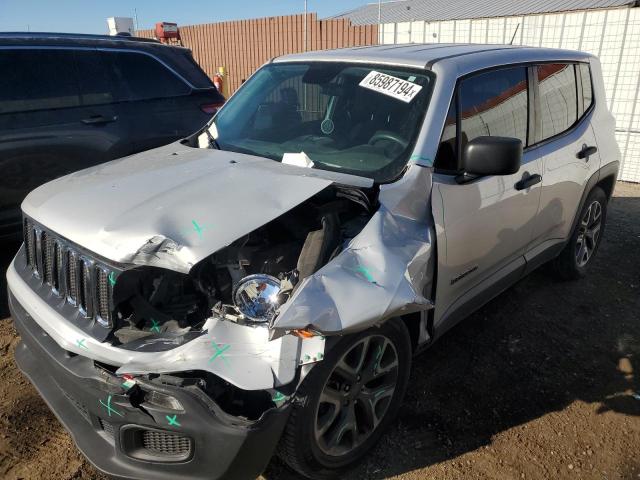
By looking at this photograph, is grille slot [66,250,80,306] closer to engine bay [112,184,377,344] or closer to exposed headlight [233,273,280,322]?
engine bay [112,184,377,344]

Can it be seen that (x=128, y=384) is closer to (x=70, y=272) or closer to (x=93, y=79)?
(x=70, y=272)

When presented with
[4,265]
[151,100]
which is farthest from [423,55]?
[4,265]

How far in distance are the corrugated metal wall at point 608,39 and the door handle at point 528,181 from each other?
477 centimetres

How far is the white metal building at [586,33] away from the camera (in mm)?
7273

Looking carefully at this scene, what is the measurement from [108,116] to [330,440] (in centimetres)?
363

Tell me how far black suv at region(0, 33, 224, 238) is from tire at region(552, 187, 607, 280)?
3589 mm

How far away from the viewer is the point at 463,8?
10.1 meters

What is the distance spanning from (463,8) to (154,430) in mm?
10279

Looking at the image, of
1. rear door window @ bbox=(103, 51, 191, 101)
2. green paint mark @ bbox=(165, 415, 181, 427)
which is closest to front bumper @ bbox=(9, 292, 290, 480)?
green paint mark @ bbox=(165, 415, 181, 427)

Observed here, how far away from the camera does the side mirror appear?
2510mm

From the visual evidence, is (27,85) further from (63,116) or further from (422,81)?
(422,81)

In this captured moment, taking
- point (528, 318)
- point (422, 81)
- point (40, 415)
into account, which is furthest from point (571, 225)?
point (40, 415)

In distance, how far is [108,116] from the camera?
15.1 feet

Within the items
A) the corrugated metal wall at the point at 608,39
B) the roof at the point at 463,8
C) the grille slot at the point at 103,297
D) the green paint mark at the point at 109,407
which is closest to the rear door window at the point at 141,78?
the grille slot at the point at 103,297
